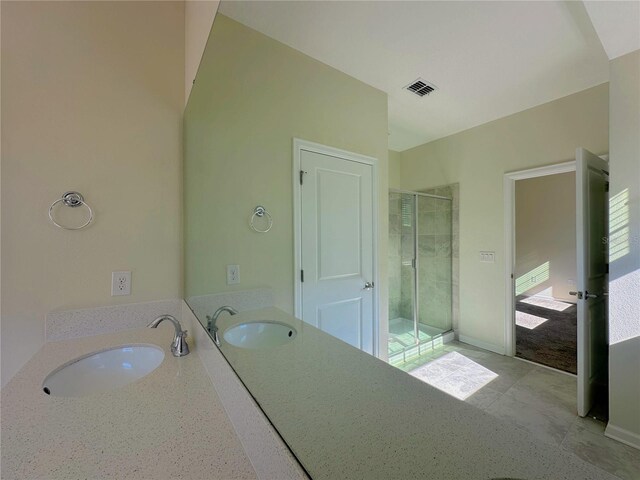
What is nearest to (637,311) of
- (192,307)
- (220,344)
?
(220,344)

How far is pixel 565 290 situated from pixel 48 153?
1866 millimetres

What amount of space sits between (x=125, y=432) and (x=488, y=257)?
960 mm

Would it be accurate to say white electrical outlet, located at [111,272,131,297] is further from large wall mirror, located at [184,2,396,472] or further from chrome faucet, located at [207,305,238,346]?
chrome faucet, located at [207,305,238,346]

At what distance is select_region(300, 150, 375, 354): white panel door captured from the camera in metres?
0.68

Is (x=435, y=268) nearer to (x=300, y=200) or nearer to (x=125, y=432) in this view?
(x=300, y=200)

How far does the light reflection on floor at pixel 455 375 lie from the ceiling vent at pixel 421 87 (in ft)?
1.90

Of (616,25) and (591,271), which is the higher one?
(616,25)

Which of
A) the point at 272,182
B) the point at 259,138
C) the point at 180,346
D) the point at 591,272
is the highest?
the point at 259,138

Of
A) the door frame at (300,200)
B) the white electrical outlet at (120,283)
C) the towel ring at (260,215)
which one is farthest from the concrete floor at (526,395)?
the white electrical outlet at (120,283)

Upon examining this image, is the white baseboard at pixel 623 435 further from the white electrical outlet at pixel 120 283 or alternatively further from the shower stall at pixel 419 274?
the white electrical outlet at pixel 120 283

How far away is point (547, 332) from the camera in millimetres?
479

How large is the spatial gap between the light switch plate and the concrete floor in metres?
0.19

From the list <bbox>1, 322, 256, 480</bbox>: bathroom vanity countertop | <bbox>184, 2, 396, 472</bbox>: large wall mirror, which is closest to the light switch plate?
<bbox>184, 2, 396, 472</bbox>: large wall mirror

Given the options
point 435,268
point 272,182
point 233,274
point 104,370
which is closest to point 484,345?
point 435,268
